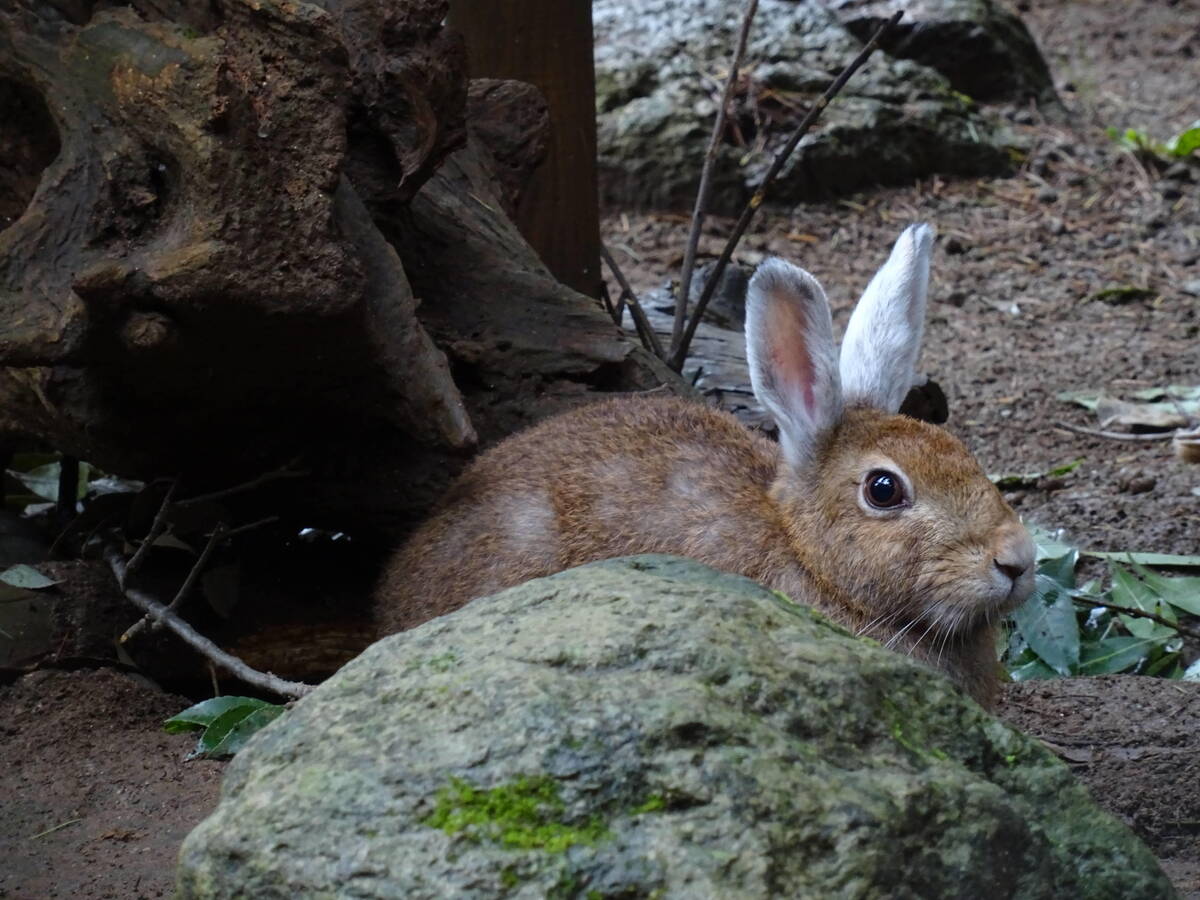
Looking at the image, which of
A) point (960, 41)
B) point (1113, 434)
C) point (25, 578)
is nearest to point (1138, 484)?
point (1113, 434)

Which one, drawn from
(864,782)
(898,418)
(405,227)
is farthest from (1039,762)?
(405,227)

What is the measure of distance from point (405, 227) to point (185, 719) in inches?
74.4

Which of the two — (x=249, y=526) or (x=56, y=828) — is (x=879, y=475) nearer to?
(x=249, y=526)

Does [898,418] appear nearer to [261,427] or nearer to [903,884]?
[261,427]

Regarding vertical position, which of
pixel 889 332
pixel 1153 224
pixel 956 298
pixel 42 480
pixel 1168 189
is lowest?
pixel 956 298

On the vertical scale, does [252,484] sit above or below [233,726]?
above

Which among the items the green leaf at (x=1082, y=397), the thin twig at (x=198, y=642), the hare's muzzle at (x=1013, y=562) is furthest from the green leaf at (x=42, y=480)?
the green leaf at (x=1082, y=397)

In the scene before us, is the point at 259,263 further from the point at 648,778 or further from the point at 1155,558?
the point at 1155,558

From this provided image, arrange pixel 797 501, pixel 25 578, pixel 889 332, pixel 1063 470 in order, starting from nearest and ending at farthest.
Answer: pixel 797 501
pixel 889 332
pixel 25 578
pixel 1063 470

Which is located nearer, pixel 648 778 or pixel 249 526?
pixel 648 778

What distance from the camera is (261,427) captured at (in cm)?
477

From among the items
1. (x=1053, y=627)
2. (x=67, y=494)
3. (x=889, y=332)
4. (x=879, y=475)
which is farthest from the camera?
(x=67, y=494)

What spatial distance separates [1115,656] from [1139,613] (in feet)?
0.60

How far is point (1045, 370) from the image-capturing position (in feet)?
27.1
